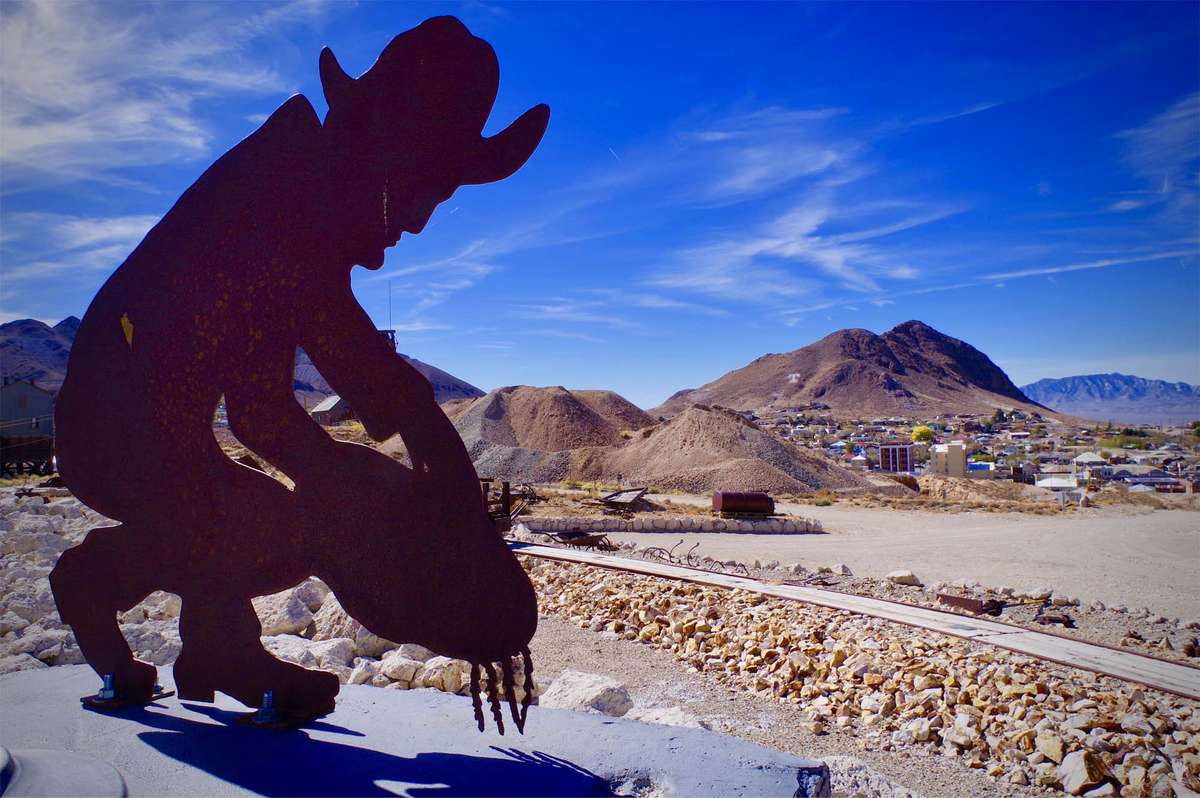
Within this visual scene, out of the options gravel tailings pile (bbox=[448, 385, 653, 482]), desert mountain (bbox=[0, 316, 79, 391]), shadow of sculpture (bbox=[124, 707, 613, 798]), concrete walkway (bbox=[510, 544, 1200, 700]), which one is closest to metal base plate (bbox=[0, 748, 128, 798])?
shadow of sculpture (bbox=[124, 707, 613, 798])

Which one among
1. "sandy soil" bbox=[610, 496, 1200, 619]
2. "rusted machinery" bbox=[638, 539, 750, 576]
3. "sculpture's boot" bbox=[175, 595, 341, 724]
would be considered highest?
"sculpture's boot" bbox=[175, 595, 341, 724]

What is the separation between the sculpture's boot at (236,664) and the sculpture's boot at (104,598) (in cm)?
41

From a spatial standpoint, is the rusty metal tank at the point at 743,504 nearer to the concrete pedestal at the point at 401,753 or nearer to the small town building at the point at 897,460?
the concrete pedestal at the point at 401,753

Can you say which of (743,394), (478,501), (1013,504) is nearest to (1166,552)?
(1013,504)

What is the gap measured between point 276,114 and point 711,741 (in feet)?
14.4

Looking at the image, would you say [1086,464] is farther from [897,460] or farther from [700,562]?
[700,562]

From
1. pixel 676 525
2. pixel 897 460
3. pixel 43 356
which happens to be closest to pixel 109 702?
pixel 676 525

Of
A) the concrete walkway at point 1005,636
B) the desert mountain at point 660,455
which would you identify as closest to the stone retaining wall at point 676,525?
the concrete walkway at point 1005,636

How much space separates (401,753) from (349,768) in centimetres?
32

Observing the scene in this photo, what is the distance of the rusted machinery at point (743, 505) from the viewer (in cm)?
2406

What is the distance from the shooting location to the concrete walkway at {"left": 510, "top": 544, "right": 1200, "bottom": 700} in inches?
239

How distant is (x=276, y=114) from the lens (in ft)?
14.8

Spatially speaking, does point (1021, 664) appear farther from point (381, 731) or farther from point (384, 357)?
point (384, 357)

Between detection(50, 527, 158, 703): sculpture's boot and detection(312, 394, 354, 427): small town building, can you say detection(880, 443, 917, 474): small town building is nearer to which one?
detection(312, 394, 354, 427): small town building
